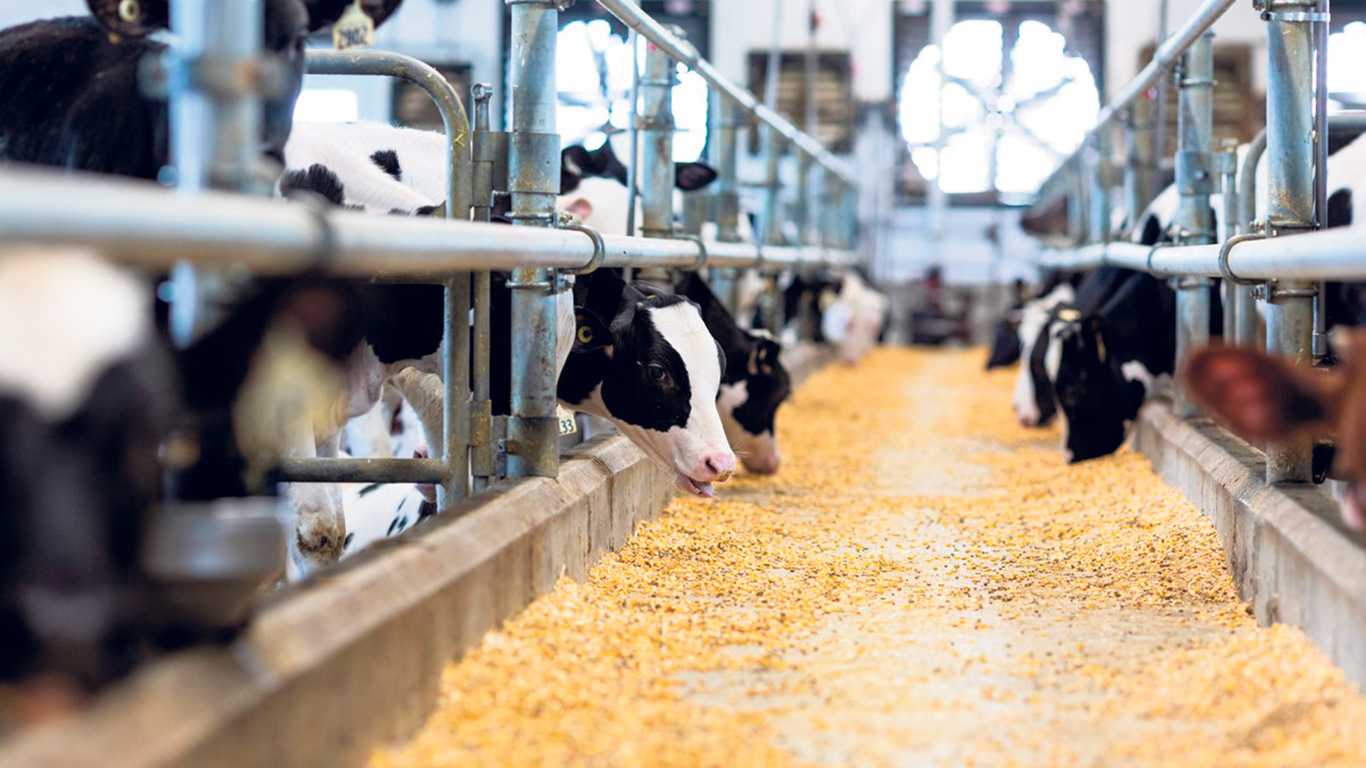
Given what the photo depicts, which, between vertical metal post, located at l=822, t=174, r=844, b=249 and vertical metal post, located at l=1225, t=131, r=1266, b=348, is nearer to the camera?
vertical metal post, located at l=1225, t=131, r=1266, b=348

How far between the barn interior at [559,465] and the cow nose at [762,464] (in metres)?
0.02

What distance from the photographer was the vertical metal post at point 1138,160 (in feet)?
25.8

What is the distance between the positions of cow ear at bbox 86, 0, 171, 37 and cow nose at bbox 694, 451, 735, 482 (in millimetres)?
1673

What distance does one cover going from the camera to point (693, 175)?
21.9 feet

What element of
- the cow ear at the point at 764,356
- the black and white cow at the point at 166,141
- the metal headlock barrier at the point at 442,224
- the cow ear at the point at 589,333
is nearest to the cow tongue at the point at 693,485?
the cow ear at the point at 589,333

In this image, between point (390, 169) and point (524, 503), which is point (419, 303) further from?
point (524, 503)

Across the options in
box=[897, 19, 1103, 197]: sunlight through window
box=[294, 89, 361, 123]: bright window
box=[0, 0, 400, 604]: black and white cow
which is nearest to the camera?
box=[0, 0, 400, 604]: black and white cow

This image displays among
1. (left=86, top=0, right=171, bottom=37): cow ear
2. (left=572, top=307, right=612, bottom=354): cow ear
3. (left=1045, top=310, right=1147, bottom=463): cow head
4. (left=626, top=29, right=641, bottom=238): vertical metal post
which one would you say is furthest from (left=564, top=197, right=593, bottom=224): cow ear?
(left=86, top=0, right=171, bottom=37): cow ear

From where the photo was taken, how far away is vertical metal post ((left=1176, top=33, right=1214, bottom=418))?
208 inches

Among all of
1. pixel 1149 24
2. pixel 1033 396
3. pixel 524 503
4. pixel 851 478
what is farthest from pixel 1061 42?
pixel 524 503

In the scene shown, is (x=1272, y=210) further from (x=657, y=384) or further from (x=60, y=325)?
(x=60, y=325)

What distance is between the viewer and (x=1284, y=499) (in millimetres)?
3008

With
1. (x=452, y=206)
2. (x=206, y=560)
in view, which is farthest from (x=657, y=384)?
(x=206, y=560)

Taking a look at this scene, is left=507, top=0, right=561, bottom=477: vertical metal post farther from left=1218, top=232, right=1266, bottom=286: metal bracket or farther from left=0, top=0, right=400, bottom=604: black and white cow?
left=1218, top=232, right=1266, bottom=286: metal bracket
